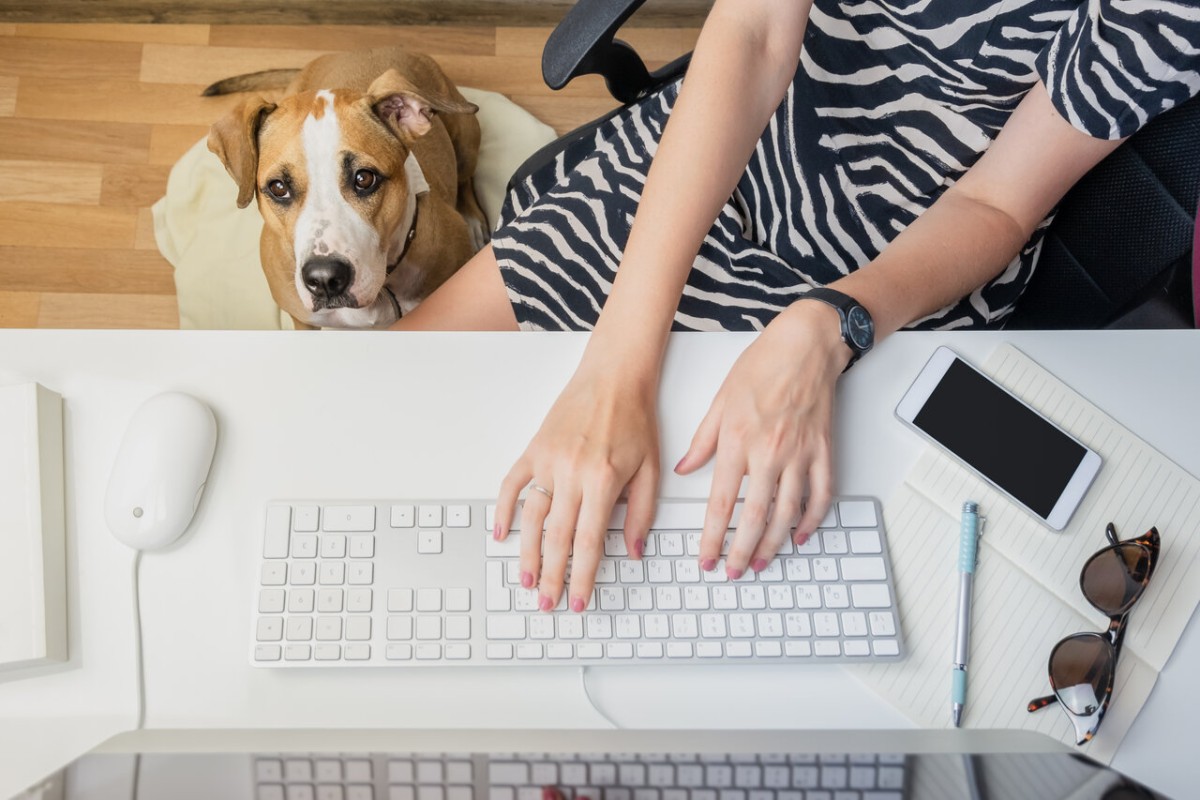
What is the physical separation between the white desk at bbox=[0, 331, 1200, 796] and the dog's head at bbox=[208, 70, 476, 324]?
17.0 inches

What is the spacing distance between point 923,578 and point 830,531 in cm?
9

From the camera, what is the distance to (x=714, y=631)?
75 cm

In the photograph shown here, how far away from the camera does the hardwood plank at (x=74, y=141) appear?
5.79 ft

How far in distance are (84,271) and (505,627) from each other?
4.58 ft

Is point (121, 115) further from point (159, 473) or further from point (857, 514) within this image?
point (857, 514)

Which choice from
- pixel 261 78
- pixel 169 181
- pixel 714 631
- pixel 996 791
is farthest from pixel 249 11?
pixel 996 791

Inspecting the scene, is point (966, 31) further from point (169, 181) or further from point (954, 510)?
point (169, 181)

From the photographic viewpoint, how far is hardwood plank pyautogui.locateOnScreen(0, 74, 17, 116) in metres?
1.79

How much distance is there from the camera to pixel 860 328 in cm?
84

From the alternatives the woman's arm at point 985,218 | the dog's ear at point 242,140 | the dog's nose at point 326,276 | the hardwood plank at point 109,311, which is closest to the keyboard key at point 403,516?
the woman's arm at point 985,218

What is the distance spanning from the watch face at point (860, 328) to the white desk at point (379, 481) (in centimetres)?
→ 4

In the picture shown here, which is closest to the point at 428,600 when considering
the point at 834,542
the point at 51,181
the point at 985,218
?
the point at 834,542

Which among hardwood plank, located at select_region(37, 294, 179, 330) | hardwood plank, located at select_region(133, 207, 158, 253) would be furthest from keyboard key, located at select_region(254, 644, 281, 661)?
hardwood plank, located at select_region(133, 207, 158, 253)

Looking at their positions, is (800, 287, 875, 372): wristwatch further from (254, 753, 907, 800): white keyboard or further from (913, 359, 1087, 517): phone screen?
(254, 753, 907, 800): white keyboard
